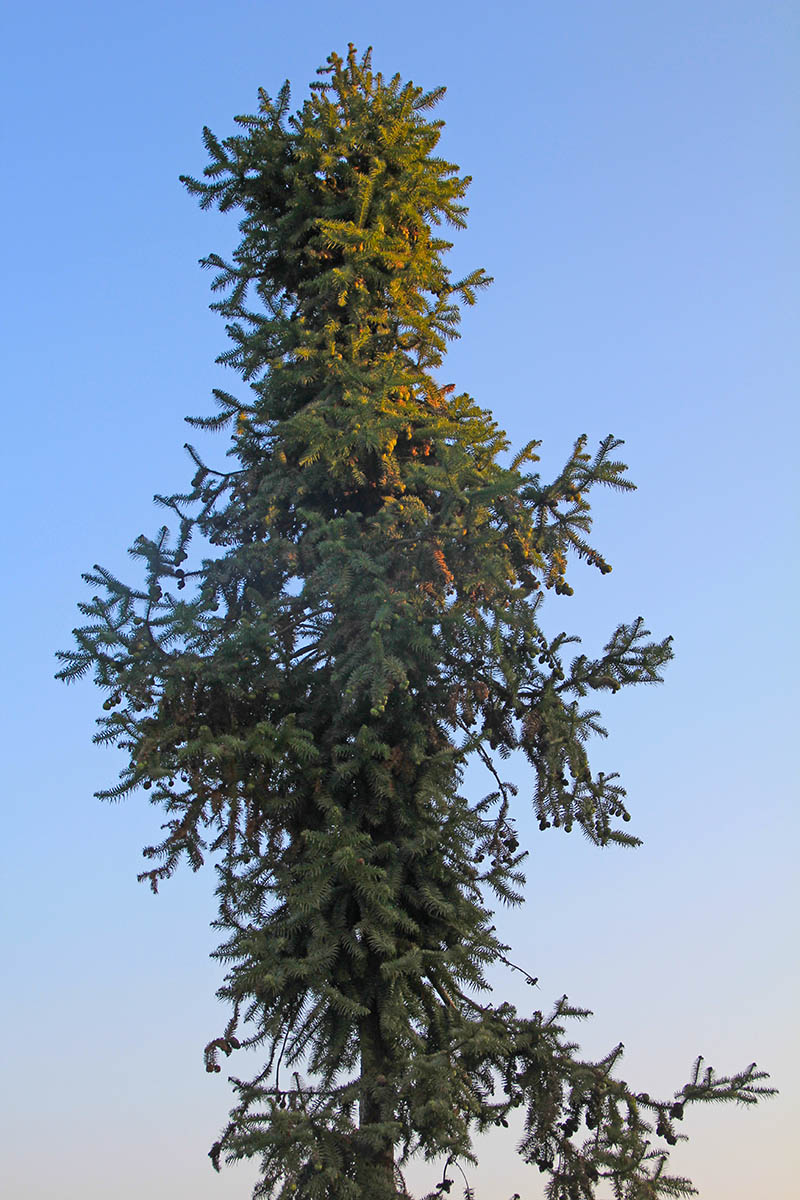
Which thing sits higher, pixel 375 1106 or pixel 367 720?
pixel 367 720

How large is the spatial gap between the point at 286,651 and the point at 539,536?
2.44 meters

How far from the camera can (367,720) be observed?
29.3 ft

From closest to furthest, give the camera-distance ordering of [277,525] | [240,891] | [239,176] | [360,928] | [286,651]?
[360,928]
[240,891]
[286,651]
[277,525]
[239,176]

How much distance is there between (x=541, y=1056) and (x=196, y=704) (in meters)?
3.80

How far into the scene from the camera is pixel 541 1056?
832 cm

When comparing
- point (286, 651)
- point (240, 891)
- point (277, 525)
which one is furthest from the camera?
point (277, 525)

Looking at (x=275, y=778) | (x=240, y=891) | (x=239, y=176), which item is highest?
(x=239, y=176)

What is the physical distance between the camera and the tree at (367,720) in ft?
25.3

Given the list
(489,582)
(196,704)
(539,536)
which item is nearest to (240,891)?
(196,704)

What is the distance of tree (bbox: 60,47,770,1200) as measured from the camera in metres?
7.72

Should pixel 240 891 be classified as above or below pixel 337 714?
below

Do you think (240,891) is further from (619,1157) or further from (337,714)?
(619,1157)

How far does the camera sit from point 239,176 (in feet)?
37.0

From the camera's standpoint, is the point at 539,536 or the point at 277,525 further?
the point at 277,525
